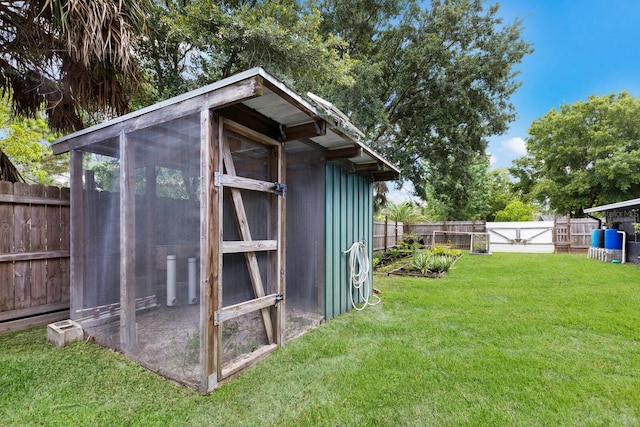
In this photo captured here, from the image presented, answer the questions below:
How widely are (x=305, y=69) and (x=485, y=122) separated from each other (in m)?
6.85

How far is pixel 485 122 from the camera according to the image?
9.77 metres

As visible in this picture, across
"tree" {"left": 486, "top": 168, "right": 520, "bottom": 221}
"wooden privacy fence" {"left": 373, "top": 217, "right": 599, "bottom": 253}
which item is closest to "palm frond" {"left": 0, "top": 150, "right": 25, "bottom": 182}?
"wooden privacy fence" {"left": 373, "top": 217, "right": 599, "bottom": 253}

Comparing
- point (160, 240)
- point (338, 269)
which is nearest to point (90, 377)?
point (160, 240)

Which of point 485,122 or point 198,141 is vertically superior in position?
point 485,122

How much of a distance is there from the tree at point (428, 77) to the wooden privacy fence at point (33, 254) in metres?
6.26

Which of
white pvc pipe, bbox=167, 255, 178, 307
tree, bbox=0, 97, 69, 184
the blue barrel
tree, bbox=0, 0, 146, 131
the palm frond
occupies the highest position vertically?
tree, bbox=0, 97, 69, 184

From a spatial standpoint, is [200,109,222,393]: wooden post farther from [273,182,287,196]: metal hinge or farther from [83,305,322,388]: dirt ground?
[273,182,287,196]: metal hinge

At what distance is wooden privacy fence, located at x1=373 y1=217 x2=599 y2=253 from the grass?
6.91m

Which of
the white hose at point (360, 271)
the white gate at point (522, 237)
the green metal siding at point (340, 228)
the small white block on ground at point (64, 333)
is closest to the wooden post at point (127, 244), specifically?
the small white block on ground at point (64, 333)

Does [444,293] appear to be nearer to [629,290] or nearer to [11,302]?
[629,290]

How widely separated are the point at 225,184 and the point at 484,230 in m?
14.0

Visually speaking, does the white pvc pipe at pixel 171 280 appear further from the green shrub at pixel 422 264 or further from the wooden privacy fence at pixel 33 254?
the green shrub at pixel 422 264

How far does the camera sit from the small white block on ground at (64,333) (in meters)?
2.79

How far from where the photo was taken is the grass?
1822 mm
